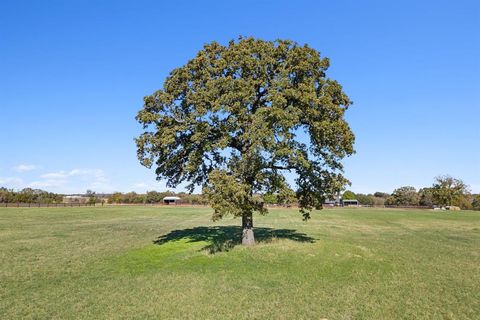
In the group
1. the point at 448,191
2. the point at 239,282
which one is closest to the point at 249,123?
the point at 239,282

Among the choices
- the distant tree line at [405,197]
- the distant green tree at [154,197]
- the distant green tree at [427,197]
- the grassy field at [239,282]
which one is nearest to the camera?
the grassy field at [239,282]

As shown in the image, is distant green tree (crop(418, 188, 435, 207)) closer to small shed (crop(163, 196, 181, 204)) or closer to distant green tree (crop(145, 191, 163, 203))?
small shed (crop(163, 196, 181, 204))

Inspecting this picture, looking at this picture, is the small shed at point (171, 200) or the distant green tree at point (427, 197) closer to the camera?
the distant green tree at point (427, 197)

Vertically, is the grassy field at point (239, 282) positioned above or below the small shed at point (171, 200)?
below

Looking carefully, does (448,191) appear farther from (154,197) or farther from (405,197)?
(154,197)

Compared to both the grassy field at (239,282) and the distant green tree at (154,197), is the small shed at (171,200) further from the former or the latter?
the grassy field at (239,282)

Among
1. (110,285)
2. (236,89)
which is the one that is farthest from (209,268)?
(236,89)

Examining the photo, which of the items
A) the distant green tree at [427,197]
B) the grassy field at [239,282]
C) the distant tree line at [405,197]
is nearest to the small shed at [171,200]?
the distant tree line at [405,197]

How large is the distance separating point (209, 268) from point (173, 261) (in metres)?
3.23

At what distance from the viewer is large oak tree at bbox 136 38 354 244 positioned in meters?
24.3

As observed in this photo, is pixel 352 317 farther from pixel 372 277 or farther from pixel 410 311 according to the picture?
pixel 372 277

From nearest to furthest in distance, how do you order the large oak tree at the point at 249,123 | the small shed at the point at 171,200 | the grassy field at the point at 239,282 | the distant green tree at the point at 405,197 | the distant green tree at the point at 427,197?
the grassy field at the point at 239,282 → the large oak tree at the point at 249,123 → the distant green tree at the point at 427,197 → the distant green tree at the point at 405,197 → the small shed at the point at 171,200

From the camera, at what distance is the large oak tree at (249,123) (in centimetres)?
2433

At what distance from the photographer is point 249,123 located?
24.7m
